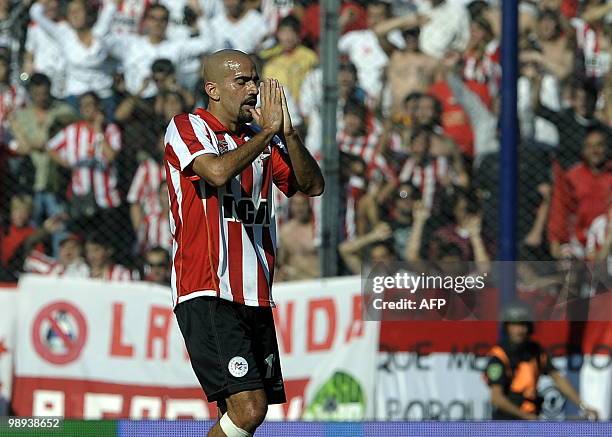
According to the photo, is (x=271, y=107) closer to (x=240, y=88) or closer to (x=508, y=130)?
(x=240, y=88)

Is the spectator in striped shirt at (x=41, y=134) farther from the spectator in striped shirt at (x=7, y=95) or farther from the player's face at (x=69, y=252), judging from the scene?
the player's face at (x=69, y=252)

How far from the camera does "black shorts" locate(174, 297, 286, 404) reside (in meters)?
4.84

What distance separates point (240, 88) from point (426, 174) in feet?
15.2

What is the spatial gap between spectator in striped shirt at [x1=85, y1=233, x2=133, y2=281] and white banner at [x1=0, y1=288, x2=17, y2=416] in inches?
25.6

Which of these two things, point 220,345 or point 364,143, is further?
point 364,143

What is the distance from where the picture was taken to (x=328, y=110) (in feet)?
29.3

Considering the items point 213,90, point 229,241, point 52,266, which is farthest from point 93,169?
point 229,241

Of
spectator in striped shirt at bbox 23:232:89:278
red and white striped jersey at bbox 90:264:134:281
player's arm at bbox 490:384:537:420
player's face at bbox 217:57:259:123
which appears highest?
player's face at bbox 217:57:259:123

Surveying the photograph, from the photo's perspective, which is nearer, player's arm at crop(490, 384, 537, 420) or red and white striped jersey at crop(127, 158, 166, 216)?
player's arm at crop(490, 384, 537, 420)

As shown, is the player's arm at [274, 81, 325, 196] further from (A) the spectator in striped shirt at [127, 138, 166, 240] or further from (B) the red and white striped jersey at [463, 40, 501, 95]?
(B) the red and white striped jersey at [463, 40, 501, 95]

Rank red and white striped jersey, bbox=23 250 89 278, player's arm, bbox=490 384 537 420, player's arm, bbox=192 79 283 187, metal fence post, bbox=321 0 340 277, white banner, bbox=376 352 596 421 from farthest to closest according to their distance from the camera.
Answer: red and white striped jersey, bbox=23 250 89 278
metal fence post, bbox=321 0 340 277
white banner, bbox=376 352 596 421
player's arm, bbox=490 384 537 420
player's arm, bbox=192 79 283 187

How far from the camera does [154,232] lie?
368 inches

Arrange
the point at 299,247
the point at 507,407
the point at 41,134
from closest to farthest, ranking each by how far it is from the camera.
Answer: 1. the point at 507,407
2. the point at 299,247
3. the point at 41,134

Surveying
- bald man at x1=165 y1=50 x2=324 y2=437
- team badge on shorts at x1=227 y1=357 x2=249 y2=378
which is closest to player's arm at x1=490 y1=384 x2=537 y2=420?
bald man at x1=165 y1=50 x2=324 y2=437
